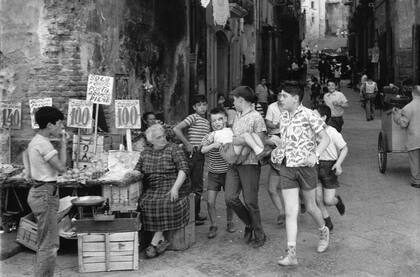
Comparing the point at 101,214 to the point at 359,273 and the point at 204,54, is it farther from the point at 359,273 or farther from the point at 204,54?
the point at 204,54

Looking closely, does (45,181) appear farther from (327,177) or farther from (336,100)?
(336,100)

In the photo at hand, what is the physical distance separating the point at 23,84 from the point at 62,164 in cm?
372

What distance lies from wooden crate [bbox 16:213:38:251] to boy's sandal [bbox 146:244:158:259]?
120 centimetres

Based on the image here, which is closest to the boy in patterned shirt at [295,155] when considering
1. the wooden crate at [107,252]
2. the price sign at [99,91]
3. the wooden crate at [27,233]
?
the wooden crate at [107,252]

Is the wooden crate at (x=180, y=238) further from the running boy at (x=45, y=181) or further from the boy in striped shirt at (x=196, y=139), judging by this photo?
the running boy at (x=45, y=181)

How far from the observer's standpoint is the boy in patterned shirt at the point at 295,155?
5801 millimetres

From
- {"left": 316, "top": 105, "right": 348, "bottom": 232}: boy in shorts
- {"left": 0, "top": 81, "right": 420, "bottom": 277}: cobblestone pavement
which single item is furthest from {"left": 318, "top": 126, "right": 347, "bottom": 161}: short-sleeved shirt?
{"left": 0, "top": 81, "right": 420, "bottom": 277}: cobblestone pavement

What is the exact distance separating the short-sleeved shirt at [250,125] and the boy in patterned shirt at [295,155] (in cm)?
41

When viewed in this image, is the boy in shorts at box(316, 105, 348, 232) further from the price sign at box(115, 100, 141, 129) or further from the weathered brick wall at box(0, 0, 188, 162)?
the weathered brick wall at box(0, 0, 188, 162)

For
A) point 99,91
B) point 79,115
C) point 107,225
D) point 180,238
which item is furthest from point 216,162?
point 79,115

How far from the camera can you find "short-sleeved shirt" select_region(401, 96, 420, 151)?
9.39 meters

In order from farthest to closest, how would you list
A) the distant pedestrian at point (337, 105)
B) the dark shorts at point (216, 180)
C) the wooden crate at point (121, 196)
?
the distant pedestrian at point (337, 105) → the dark shorts at point (216, 180) → the wooden crate at point (121, 196)

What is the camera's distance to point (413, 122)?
31.0ft

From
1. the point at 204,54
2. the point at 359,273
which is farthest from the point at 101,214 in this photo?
the point at 204,54
